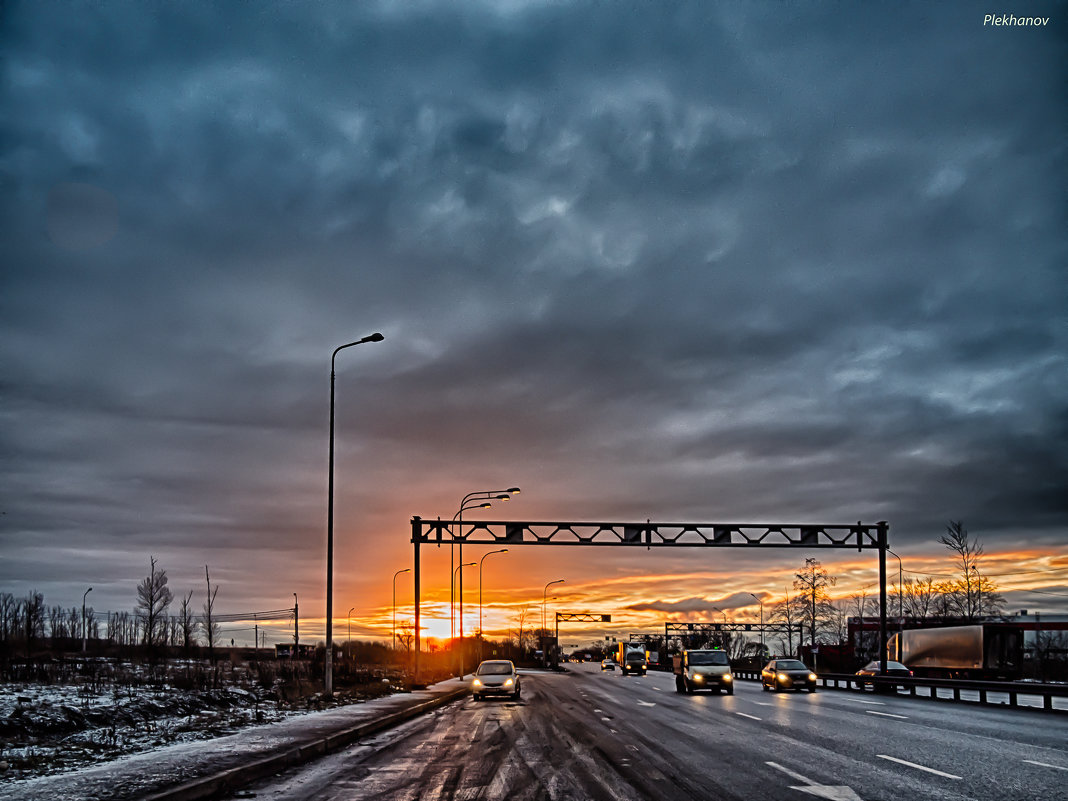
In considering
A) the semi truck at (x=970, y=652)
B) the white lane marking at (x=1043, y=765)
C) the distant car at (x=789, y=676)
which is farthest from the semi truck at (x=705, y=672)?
the white lane marking at (x=1043, y=765)

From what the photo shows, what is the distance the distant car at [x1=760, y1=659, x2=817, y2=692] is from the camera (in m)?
42.7

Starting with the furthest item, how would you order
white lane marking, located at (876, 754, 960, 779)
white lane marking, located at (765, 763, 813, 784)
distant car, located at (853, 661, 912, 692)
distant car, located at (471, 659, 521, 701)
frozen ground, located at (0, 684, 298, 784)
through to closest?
distant car, located at (853, 661, 912, 692), distant car, located at (471, 659, 521, 701), frozen ground, located at (0, 684, 298, 784), white lane marking, located at (876, 754, 960, 779), white lane marking, located at (765, 763, 813, 784)

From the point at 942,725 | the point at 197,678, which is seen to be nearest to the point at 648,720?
the point at 942,725

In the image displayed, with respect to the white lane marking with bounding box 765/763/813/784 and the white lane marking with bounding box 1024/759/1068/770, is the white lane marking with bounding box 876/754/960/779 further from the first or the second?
the white lane marking with bounding box 765/763/813/784

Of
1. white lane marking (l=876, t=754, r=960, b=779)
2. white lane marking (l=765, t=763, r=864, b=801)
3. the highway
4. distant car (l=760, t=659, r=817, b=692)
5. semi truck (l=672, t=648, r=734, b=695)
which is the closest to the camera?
white lane marking (l=765, t=763, r=864, b=801)

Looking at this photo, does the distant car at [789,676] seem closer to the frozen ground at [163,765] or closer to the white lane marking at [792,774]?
the frozen ground at [163,765]

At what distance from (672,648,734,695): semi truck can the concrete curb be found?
67.4 ft

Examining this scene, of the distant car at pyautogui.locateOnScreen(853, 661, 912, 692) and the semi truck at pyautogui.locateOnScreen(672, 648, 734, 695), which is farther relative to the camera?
the distant car at pyautogui.locateOnScreen(853, 661, 912, 692)

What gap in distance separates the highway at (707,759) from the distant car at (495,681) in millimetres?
11331

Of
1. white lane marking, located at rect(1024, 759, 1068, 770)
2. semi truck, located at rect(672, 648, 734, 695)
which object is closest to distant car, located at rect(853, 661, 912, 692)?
semi truck, located at rect(672, 648, 734, 695)

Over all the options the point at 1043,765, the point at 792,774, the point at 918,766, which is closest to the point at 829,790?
the point at 792,774

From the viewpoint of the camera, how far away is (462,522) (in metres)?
48.6

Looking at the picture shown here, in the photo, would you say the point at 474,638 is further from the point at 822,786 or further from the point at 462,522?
the point at 822,786

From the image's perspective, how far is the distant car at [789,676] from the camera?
42688 millimetres
